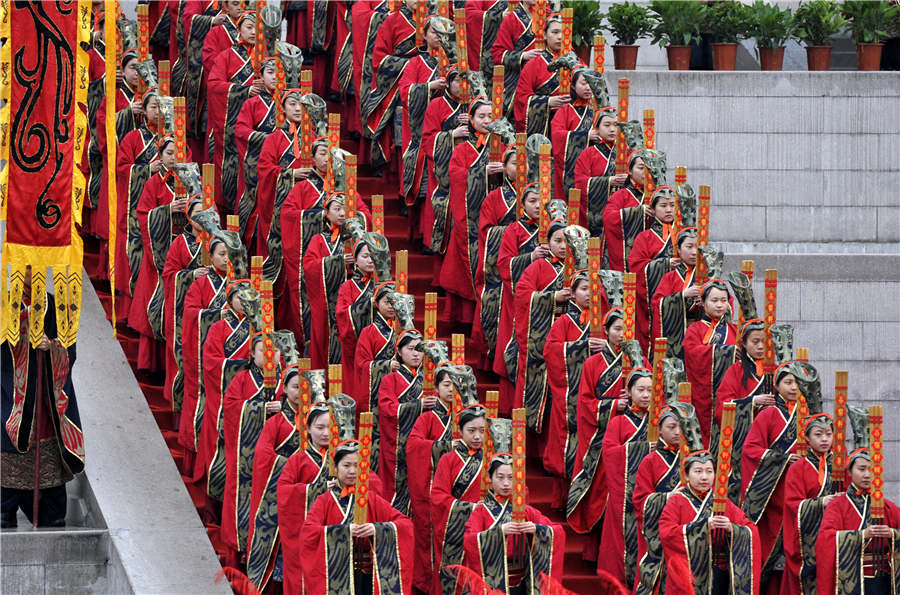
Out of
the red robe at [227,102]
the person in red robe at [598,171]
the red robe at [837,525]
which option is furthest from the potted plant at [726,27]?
the red robe at [837,525]

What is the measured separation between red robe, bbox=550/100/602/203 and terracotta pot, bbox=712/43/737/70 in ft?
6.67

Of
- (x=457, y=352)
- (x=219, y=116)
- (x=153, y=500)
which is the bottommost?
(x=153, y=500)

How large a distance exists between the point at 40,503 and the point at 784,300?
650cm

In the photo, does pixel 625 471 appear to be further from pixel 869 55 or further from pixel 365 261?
pixel 869 55

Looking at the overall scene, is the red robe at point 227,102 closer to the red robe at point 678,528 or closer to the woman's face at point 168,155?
the woman's face at point 168,155

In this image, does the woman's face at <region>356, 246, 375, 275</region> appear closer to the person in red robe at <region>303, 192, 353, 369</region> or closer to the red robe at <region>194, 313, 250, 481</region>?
the person in red robe at <region>303, 192, 353, 369</region>

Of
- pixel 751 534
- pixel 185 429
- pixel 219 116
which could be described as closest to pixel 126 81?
pixel 219 116

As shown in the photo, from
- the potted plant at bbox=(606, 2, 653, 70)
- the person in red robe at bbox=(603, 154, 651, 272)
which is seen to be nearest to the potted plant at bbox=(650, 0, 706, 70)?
the potted plant at bbox=(606, 2, 653, 70)

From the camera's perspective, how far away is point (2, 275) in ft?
39.8

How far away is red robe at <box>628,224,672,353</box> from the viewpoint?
49.4 feet

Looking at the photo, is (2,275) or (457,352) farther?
(457,352)

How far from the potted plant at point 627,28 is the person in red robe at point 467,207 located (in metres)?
2.53

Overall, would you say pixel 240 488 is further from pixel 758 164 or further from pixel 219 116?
pixel 758 164

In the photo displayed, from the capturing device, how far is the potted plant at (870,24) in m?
17.6
